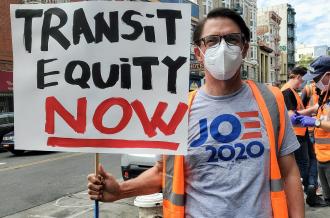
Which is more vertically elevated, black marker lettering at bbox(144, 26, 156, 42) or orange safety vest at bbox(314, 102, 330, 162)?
black marker lettering at bbox(144, 26, 156, 42)

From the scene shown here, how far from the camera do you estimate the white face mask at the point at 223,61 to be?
2.08 meters

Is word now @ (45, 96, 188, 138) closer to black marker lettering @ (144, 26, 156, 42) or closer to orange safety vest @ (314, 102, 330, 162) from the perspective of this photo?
black marker lettering @ (144, 26, 156, 42)

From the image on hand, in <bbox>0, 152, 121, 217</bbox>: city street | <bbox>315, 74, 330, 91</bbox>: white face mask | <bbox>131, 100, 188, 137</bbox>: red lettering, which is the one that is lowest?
<bbox>0, 152, 121, 217</bbox>: city street

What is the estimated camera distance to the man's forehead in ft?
7.00

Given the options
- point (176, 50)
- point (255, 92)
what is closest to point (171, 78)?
point (176, 50)

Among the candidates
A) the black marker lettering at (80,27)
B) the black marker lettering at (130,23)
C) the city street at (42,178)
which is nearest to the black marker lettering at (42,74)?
the black marker lettering at (80,27)

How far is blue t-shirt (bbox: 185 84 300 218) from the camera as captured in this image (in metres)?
1.97

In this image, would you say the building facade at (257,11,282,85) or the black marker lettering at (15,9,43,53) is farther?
the building facade at (257,11,282,85)

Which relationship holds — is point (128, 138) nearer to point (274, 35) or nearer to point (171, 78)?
point (171, 78)

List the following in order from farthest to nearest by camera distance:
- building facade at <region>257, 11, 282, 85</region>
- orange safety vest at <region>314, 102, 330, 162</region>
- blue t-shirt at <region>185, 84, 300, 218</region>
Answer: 1. building facade at <region>257, 11, 282, 85</region>
2. orange safety vest at <region>314, 102, 330, 162</region>
3. blue t-shirt at <region>185, 84, 300, 218</region>

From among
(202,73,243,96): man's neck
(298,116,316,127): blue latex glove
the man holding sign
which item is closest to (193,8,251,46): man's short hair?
the man holding sign

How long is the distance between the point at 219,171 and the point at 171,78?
47 cm

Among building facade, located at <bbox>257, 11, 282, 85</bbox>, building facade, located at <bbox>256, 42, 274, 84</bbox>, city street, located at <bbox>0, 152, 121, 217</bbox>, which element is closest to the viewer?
city street, located at <bbox>0, 152, 121, 217</bbox>

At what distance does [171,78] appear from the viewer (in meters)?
2.05
